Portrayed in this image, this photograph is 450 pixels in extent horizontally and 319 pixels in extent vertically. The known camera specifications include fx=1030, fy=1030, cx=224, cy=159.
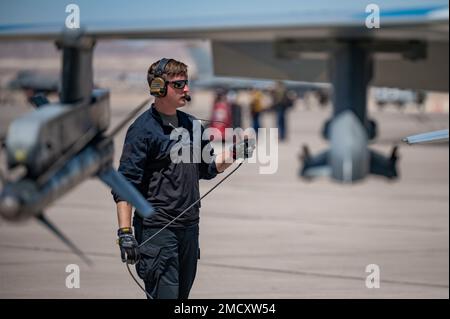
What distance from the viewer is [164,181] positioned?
14.5ft

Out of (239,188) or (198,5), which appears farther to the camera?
(239,188)

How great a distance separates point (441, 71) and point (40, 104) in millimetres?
10946

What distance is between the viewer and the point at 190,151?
4.33 m

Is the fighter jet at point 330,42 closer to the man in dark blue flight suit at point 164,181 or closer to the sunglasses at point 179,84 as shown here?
the man in dark blue flight suit at point 164,181

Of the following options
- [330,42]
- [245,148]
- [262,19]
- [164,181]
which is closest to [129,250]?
[164,181]

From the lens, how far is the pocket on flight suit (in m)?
4.62

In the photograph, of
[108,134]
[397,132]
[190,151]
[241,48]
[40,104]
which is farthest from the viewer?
[397,132]

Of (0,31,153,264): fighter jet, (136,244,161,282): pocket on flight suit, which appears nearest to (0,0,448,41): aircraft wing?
(136,244,161,282): pocket on flight suit

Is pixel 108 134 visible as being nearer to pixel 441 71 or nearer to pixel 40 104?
pixel 40 104

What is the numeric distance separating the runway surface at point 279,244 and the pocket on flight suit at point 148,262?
877mm

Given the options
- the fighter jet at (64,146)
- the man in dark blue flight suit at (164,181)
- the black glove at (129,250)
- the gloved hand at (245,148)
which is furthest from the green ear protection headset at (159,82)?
the fighter jet at (64,146)

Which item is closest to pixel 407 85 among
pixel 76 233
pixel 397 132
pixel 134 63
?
pixel 76 233

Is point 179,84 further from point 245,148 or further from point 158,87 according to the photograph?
point 245,148
